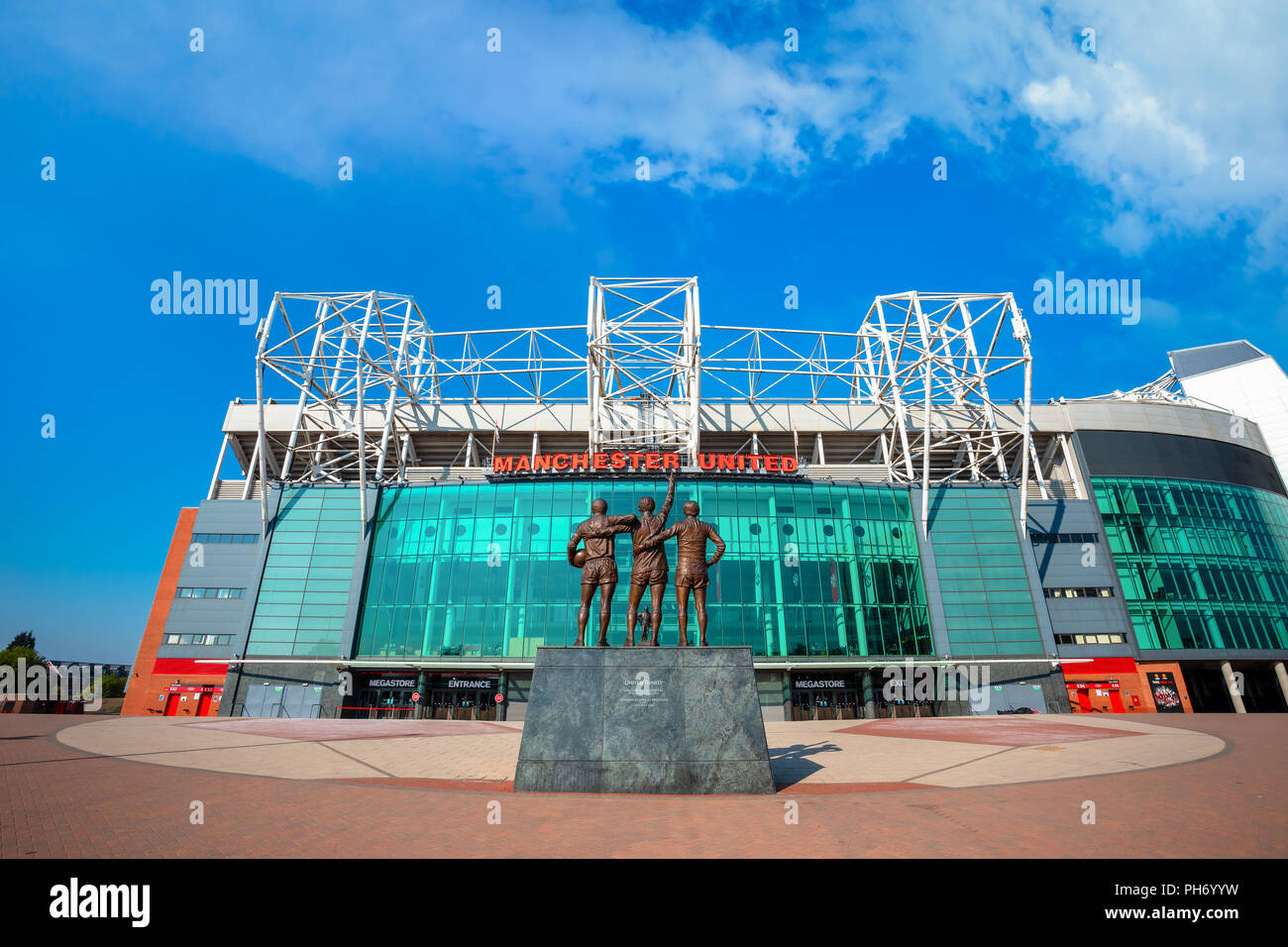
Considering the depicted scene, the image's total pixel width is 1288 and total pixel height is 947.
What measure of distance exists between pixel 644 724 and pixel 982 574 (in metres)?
41.7

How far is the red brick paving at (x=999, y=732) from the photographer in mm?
22047

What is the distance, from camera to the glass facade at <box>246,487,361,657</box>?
145 ft

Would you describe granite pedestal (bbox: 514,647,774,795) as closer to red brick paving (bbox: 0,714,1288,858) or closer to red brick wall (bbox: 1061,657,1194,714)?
red brick paving (bbox: 0,714,1288,858)

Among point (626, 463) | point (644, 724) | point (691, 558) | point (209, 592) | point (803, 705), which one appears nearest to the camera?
point (644, 724)

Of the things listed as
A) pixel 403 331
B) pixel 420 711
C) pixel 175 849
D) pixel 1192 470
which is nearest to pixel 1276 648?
pixel 1192 470

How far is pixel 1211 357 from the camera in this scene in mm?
80625

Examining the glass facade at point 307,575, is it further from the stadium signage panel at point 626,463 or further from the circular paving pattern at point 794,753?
the circular paving pattern at point 794,753

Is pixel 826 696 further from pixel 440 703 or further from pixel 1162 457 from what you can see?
pixel 1162 457

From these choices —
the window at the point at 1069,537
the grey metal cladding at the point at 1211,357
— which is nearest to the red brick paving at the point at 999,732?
the window at the point at 1069,537

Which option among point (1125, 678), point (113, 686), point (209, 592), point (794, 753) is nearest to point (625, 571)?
point (794, 753)

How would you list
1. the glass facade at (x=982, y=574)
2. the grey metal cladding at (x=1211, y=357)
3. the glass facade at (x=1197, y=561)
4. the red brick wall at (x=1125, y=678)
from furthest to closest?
the grey metal cladding at (x=1211, y=357)
the glass facade at (x=1197, y=561)
the red brick wall at (x=1125, y=678)
the glass facade at (x=982, y=574)

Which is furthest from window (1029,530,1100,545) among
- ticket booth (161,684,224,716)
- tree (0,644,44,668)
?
tree (0,644,44,668)

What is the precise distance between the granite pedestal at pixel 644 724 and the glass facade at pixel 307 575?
3725 cm
